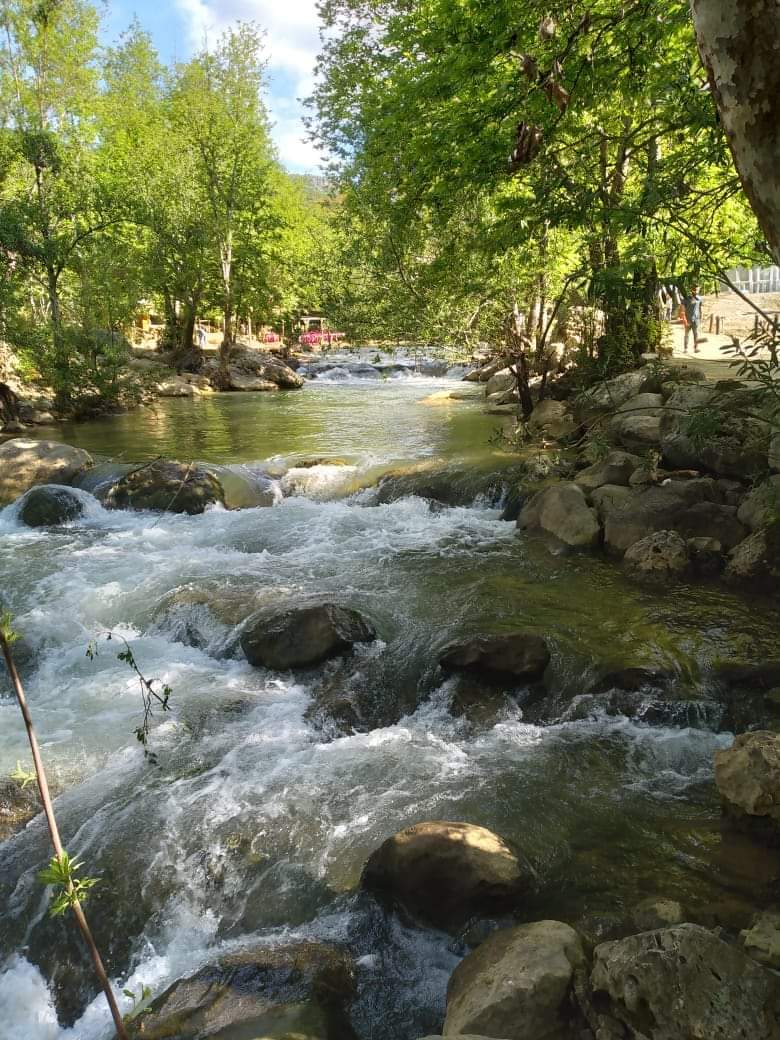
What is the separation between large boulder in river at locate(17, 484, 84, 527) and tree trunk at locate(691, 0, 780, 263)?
36.3ft

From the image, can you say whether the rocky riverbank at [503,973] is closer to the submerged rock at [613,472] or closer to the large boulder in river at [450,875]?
the large boulder in river at [450,875]

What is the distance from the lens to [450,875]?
3725 millimetres

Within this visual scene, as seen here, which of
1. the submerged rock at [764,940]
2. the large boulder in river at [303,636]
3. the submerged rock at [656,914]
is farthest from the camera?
the large boulder in river at [303,636]

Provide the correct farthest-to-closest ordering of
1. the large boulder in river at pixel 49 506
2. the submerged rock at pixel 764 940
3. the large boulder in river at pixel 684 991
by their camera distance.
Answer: the large boulder in river at pixel 49 506 < the submerged rock at pixel 764 940 < the large boulder in river at pixel 684 991

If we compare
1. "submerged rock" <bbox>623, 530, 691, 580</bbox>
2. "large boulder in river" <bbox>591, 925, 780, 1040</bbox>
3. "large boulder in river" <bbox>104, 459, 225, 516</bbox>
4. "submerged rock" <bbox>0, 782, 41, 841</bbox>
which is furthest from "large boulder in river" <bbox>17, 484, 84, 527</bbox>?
"large boulder in river" <bbox>591, 925, 780, 1040</bbox>

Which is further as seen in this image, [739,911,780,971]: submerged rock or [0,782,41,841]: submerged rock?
[0,782,41,841]: submerged rock

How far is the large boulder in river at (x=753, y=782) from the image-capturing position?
4.02 metres

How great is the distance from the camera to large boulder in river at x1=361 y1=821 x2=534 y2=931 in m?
3.70

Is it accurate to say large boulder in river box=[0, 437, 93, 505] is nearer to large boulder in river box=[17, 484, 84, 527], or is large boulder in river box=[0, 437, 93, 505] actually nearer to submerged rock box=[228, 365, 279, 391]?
large boulder in river box=[17, 484, 84, 527]

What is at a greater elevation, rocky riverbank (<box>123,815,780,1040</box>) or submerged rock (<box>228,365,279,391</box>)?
submerged rock (<box>228,365,279,391</box>)

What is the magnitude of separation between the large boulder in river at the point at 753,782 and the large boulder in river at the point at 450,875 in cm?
140

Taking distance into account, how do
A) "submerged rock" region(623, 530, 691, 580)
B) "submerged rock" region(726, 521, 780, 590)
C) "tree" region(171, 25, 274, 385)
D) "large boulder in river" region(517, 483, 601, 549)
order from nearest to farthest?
"submerged rock" region(726, 521, 780, 590)
"submerged rock" region(623, 530, 691, 580)
"large boulder in river" region(517, 483, 601, 549)
"tree" region(171, 25, 274, 385)

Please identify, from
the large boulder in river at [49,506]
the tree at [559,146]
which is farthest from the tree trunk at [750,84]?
the large boulder in river at [49,506]

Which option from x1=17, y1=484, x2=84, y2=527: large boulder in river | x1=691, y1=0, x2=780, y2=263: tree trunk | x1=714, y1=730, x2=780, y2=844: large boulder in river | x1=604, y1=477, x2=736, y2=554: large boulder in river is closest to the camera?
x1=691, y1=0, x2=780, y2=263: tree trunk
